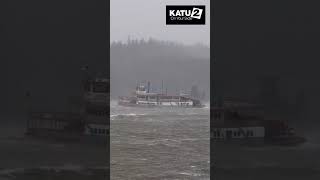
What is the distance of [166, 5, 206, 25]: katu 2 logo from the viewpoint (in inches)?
147

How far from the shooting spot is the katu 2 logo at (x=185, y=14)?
147 inches
